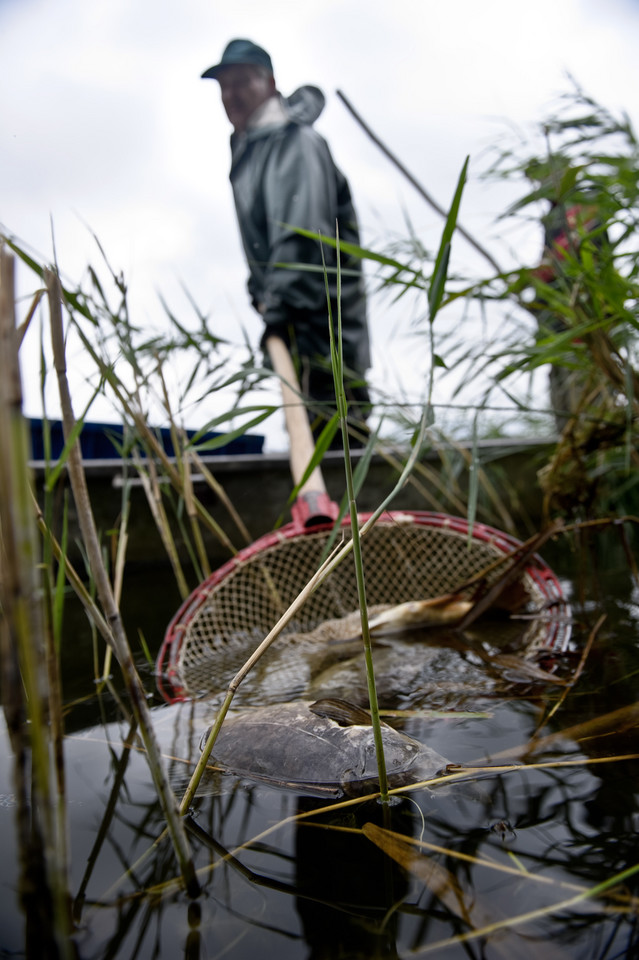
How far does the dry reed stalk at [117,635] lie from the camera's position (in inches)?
19.5

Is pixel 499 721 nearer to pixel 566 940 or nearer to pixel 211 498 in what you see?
pixel 566 940

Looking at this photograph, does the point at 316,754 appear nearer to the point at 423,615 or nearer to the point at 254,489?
the point at 423,615

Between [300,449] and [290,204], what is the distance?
→ 1.66 metres

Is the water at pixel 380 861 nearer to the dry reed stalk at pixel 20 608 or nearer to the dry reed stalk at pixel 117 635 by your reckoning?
the dry reed stalk at pixel 117 635

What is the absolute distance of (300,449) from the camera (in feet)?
6.23

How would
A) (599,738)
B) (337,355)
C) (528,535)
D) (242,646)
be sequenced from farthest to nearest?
(528,535) → (242,646) → (599,738) → (337,355)

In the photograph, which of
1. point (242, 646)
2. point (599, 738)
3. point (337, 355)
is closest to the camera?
point (337, 355)

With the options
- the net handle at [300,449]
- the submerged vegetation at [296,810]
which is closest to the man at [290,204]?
the net handle at [300,449]

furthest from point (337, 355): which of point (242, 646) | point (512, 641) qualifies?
point (242, 646)

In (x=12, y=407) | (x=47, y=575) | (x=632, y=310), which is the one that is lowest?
(x=47, y=575)

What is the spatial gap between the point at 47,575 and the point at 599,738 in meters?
0.69

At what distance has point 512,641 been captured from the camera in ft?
4.37

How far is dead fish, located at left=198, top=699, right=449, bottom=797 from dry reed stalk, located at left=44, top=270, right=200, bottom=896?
0.73 ft

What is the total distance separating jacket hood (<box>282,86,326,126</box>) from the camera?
10.8ft
